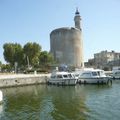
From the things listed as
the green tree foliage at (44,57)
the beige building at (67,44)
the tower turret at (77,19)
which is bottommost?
the green tree foliage at (44,57)

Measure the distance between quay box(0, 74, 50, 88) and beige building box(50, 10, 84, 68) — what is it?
57.5 meters

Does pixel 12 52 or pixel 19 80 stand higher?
pixel 12 52

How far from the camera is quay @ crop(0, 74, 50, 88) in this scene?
48747mm

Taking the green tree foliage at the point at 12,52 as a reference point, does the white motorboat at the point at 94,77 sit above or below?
below

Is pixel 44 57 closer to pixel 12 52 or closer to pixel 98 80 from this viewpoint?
pixel 12 52

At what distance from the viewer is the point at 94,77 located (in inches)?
1975

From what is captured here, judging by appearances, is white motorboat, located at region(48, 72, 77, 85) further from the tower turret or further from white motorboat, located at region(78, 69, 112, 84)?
the tower turret

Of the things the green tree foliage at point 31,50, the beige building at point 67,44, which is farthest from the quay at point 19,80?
the beige building at point 67,44

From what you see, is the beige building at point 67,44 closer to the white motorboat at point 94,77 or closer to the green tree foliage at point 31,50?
the green tree foliage at point 31,50

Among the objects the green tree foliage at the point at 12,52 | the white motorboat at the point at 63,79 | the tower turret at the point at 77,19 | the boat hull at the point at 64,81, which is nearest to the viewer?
the boat hull at the point at 64,81

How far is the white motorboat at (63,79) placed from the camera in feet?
160

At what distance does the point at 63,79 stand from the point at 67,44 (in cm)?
6584

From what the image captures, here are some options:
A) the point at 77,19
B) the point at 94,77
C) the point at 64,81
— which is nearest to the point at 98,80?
the point at 94,77

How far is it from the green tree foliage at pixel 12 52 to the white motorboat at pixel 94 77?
3050 cm
